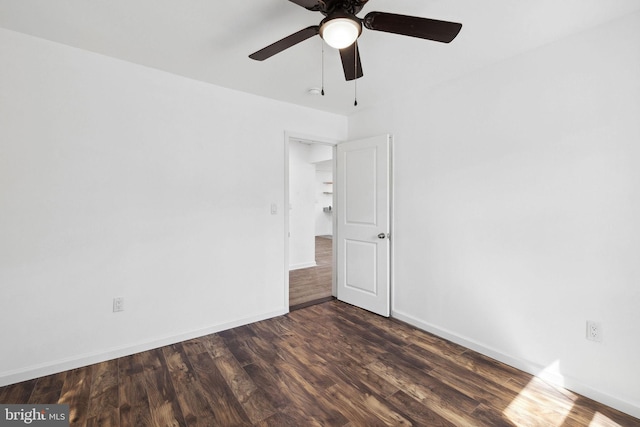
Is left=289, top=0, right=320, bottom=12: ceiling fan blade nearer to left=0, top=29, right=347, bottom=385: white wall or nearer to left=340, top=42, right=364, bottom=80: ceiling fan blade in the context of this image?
left=340, top=42, right=364, bottom=80: ceiling fan blade

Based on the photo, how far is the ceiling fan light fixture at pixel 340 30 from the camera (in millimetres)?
1351

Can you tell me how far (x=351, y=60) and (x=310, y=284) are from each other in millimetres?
3518

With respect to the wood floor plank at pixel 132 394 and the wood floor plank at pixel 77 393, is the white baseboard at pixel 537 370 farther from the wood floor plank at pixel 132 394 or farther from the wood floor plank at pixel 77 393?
the wood floor plank at pixel 77 393

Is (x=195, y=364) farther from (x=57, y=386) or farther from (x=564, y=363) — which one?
(x=564, y=363)

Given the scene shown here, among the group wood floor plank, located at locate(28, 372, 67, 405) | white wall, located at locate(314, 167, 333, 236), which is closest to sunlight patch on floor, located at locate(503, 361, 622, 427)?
wood floor plank, located at locate(28, 372, 67, 405)

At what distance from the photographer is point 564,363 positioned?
2086mm

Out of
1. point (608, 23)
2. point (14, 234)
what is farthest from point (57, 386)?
point (608, 23)

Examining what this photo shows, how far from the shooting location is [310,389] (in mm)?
2039

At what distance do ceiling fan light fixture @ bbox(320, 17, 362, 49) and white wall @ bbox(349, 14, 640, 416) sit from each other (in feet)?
5.49

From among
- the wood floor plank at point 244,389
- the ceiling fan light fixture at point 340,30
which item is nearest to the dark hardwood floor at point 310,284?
the wood floor plank at point 244,389

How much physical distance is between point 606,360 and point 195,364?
294 centimetres

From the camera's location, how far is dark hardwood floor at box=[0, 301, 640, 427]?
1766mm

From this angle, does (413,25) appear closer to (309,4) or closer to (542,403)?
(309,4)

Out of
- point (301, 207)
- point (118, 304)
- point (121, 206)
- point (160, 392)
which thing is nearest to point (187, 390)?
point (160, 392)
